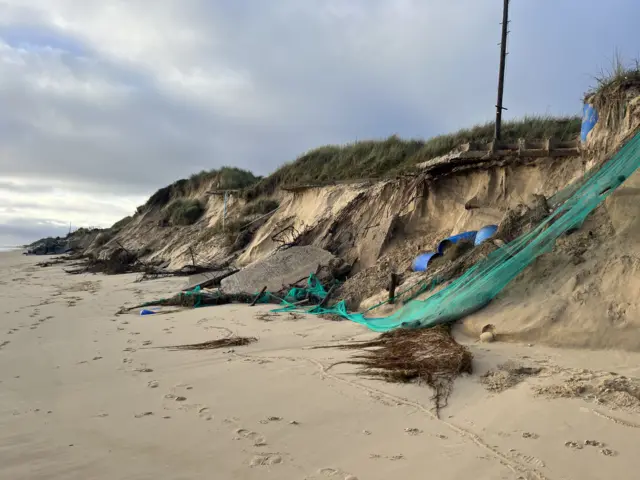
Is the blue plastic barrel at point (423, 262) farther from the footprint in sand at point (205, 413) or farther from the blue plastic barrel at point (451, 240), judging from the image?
the footprint in sand at point (205, 413)

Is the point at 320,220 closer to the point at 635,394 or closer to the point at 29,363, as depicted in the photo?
the point at 29,363

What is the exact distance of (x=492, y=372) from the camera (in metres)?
4.00

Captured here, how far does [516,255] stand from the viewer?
5.62 m

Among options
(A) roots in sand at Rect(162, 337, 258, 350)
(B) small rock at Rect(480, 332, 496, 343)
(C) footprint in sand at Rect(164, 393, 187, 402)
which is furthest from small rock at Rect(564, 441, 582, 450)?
(A) roots in sand at Rect(162, 337, 258, 350)

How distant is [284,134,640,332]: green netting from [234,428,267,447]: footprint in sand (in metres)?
2.98

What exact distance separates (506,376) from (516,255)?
2142 millimetres

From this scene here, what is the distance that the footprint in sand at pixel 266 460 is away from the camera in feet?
8.80

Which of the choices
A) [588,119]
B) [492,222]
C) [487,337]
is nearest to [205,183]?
[492,222]

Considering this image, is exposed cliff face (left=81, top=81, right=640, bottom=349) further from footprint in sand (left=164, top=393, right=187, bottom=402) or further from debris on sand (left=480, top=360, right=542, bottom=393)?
footprint in sand (left=164, top=393, right=187, bottom=402)

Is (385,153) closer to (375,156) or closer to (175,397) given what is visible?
(375,156)

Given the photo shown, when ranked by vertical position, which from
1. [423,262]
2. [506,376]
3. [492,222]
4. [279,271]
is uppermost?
[492,222]

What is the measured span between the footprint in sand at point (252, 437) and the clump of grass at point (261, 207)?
51.8ft

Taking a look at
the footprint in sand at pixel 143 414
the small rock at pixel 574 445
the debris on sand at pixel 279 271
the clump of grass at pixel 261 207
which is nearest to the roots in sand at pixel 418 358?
the small rock at pixel 574 445

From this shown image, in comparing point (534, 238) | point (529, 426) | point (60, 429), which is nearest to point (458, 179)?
point (534, 238)
